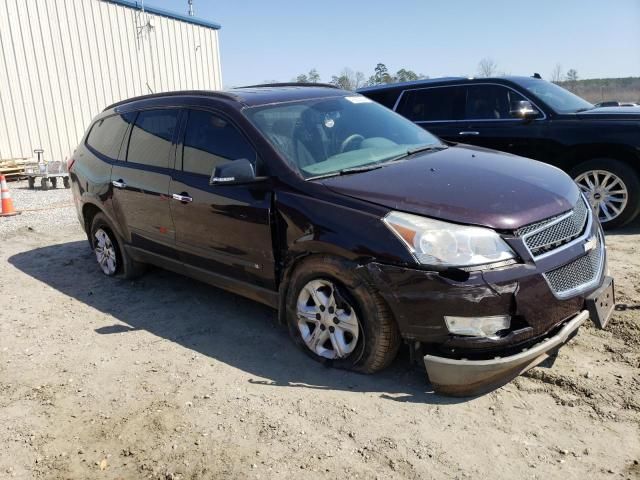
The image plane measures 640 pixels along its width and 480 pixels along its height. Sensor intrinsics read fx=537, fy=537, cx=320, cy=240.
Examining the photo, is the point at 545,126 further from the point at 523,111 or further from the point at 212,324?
the point at 212,324

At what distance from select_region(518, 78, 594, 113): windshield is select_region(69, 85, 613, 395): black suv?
9.85 feet

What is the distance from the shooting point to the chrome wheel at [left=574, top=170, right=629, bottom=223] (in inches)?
247

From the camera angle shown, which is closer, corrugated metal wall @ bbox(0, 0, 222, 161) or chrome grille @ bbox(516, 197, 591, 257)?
chrome grille @ bbox(516, 197, 591, 257)

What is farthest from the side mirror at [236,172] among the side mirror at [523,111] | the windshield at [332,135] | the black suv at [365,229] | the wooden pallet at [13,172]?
the wooden pallet at [13,172]

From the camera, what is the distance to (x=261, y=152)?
3812 mm

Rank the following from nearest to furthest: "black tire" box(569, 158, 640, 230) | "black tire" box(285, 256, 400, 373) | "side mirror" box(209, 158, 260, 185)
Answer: "black tire" box(285, 256, 400, 373) → "side mirror" box(209, 158, 260, 185) → "black tire" box(569, 158, 640, 230)

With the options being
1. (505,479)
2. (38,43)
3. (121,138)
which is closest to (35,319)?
(121,138)

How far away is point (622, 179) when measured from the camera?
6.21 m

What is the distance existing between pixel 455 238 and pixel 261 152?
1570 millimetres

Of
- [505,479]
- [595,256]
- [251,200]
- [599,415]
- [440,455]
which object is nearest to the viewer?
[505,479]

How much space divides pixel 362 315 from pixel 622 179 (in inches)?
178

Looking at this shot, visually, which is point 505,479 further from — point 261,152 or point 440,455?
point 261,152

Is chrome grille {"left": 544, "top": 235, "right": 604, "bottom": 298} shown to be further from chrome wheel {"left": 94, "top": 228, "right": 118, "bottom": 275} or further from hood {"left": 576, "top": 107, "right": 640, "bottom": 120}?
chrome wheel {"left": 94, "top": 228, "right": 118, "bottom": 275}

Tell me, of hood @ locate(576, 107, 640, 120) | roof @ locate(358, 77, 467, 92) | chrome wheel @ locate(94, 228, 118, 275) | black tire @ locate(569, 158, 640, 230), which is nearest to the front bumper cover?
black tire @ locate(569, 158, 640, 230)
